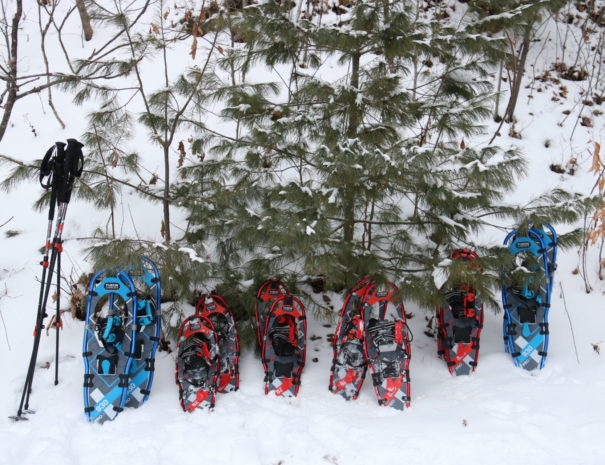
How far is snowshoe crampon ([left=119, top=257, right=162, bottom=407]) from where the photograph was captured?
3.32m

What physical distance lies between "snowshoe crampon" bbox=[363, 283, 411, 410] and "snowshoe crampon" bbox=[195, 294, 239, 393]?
1.01 m

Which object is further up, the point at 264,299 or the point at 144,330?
the point at 264,299

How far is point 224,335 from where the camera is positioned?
12.1ft

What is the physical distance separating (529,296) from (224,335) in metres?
2.49

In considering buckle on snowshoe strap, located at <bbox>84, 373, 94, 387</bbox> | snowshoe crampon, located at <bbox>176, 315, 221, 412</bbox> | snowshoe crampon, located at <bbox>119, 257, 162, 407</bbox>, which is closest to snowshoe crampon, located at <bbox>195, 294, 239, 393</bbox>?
snowshoe crampon, located at <bbox>176, 315, 221, 412</bbox>

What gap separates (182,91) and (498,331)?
10.8 ft

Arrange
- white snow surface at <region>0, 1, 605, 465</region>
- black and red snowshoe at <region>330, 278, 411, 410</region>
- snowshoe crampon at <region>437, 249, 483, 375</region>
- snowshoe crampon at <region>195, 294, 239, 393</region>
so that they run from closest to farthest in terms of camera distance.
A: white snow surface at <region>0, 1, 605, 465</region>
black and red snowshoe at <region>330, 278, 411, 410</region>
snowshoe crampon at <region>195, 294, 239, 393</region>
snowshoe crampon at <region>437, 249, 483, 375</region>

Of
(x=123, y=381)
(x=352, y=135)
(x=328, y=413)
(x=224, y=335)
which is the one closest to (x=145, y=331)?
(x=123, y=381)

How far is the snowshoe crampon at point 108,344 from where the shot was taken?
315cm

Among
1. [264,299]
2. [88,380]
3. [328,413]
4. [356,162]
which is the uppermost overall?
[356,162]

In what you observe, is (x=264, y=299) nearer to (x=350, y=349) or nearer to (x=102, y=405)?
(x=350, y=349)

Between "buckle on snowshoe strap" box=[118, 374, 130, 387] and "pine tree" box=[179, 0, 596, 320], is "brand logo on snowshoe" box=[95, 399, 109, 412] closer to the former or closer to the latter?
"buckle on snowshoe strap" box=[118, 374, 130, 387]

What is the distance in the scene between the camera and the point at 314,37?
3.26m

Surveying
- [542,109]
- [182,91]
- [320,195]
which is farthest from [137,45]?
[542,109]
